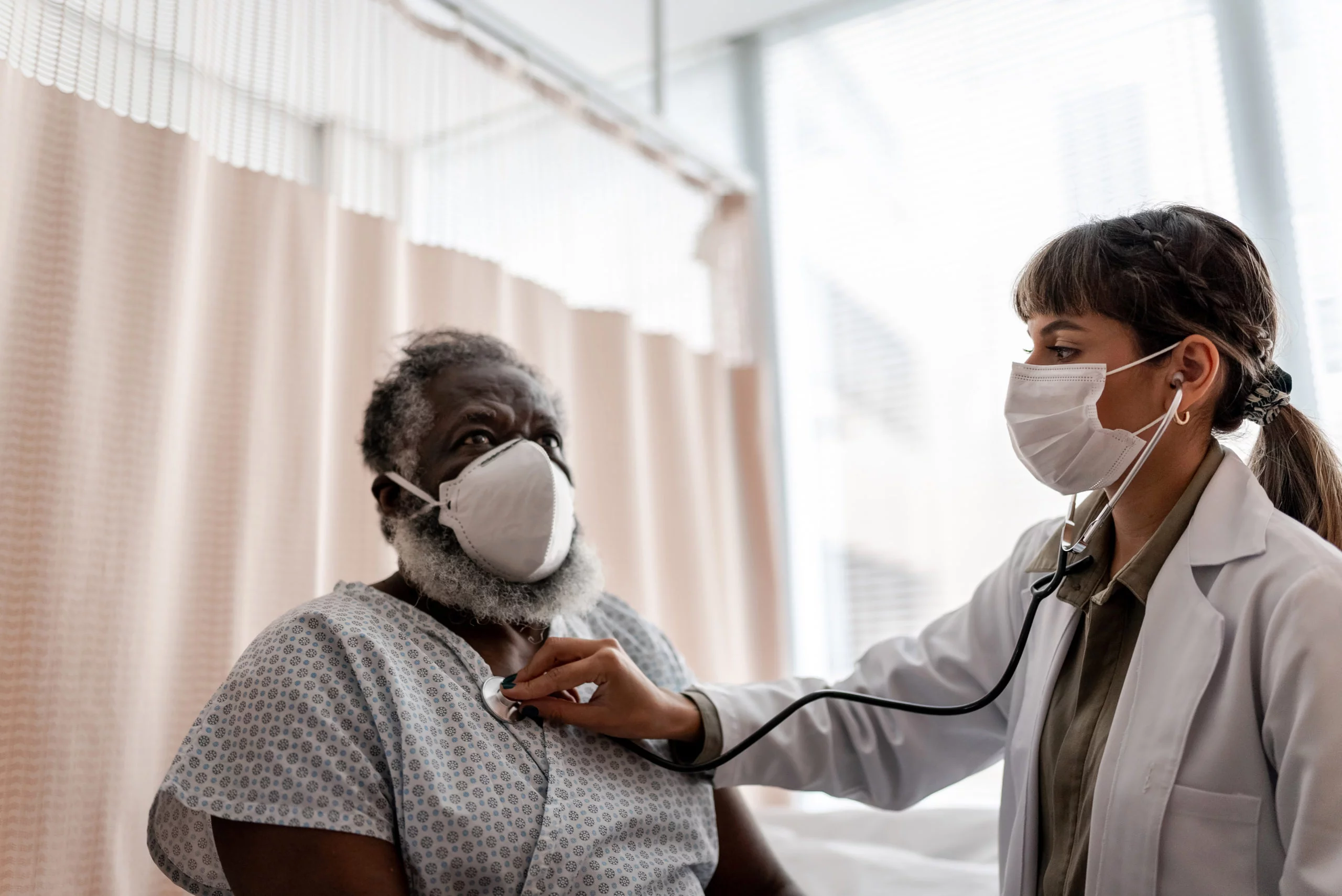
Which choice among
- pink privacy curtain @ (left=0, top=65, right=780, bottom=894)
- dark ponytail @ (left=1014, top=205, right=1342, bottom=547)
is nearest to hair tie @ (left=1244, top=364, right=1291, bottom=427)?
dark ponytail @ (left=1014, top=205, right=1342, bottom=547)

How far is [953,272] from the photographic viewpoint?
262 centimetres

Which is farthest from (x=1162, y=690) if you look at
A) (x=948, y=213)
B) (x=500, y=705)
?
(x=948, y=213)

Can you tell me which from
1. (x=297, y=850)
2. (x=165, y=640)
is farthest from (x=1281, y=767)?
(x=165, y=640)

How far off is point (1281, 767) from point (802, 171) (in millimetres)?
2165

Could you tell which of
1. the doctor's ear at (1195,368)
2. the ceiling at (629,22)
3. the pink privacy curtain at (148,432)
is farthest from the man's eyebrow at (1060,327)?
the ceiling at (629,22)

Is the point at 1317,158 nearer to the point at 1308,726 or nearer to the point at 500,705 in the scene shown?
the point at 1308,726

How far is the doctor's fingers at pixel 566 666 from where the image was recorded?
4.24ft

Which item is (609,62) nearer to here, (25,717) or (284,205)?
(284,205)

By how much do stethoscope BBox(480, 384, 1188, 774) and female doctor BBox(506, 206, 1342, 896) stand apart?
0.01m

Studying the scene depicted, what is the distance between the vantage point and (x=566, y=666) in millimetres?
1323

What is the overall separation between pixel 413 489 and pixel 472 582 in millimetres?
165

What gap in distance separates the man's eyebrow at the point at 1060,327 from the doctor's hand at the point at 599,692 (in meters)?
0.68

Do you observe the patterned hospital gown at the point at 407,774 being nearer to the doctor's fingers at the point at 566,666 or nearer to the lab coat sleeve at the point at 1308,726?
the doctor's fingers at the point at 566,666

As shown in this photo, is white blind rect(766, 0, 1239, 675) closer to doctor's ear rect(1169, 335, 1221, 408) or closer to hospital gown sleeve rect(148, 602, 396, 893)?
doctor's ear rect(1169, 335, 1221, 408)
